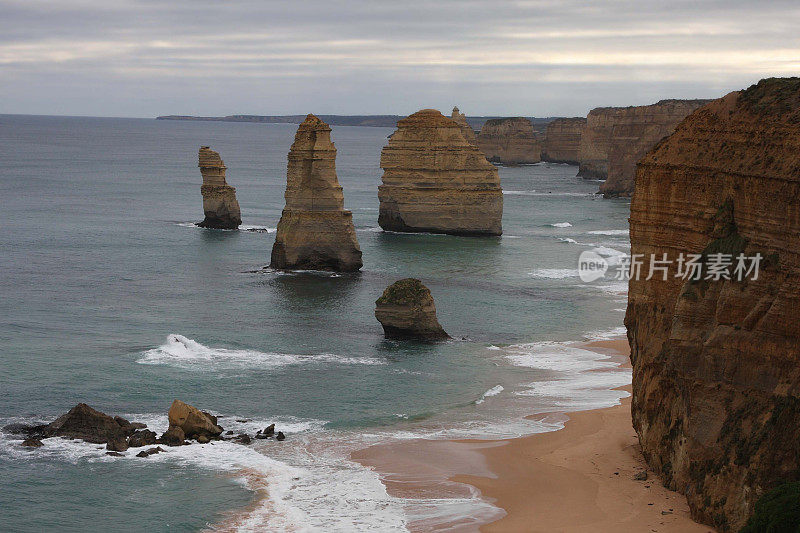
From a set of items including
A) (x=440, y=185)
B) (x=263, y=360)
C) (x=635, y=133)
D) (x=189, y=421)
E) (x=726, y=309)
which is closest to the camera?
(x=726, y=309)

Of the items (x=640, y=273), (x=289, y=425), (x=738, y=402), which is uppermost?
(x=640, y=273)

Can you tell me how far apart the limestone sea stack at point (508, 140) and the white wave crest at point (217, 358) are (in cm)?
15333

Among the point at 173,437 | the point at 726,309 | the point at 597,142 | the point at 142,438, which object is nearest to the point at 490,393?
the point at 173,437

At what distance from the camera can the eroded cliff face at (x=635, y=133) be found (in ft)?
381

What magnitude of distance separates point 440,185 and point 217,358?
1615 inches

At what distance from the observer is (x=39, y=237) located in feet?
242

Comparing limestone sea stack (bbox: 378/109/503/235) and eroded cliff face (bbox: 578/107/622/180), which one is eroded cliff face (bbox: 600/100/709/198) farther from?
limestone sea stack (bbox: 378/109/503/235)

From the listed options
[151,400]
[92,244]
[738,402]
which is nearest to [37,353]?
[151,400]

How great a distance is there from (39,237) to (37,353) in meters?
36.8

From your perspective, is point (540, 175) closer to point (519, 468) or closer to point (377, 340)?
point (377, 340)

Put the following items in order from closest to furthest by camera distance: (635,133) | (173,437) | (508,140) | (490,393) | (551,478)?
(551,478)
(173,437)
(490,393)
(635,133)
(508,140)

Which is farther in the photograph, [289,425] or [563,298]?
[563,298]

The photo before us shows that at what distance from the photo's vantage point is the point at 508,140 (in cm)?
19125

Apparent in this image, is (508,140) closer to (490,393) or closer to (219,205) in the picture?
(219,205)
